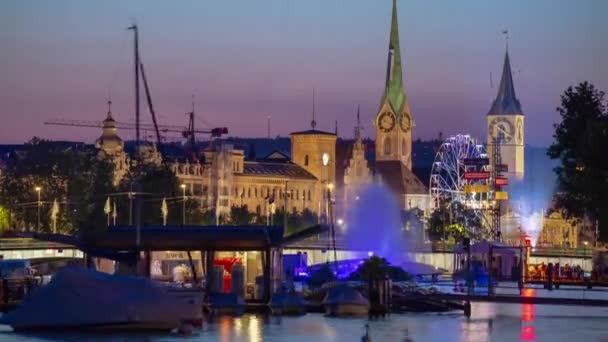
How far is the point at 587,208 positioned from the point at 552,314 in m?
9.70

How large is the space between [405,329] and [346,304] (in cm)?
1978

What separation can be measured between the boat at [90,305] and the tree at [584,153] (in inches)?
1006

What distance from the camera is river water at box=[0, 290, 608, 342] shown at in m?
100

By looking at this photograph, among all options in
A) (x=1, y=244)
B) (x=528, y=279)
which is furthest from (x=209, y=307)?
(x=1, y=244)

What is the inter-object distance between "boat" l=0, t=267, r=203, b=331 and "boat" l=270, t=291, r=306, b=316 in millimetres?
15964

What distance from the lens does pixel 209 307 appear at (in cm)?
11525

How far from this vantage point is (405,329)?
317 ft

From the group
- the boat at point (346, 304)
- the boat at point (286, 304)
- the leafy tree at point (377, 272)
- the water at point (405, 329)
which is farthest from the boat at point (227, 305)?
the leafy tree at point (377, 272)

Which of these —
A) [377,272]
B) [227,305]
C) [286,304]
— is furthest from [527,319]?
[227,305]

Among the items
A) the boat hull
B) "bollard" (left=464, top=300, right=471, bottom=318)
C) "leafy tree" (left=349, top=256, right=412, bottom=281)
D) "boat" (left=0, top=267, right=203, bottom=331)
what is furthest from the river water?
"leafy tree" (left=349, top=256, right=412, bottom=281)

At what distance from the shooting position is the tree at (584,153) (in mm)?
109312

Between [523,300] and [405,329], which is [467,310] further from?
[405,329]

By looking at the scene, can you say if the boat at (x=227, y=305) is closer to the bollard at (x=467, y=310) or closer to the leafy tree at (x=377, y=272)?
the leafy tree at (x=377, y=272)

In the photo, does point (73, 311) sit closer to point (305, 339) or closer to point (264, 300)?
point (305, 339)
